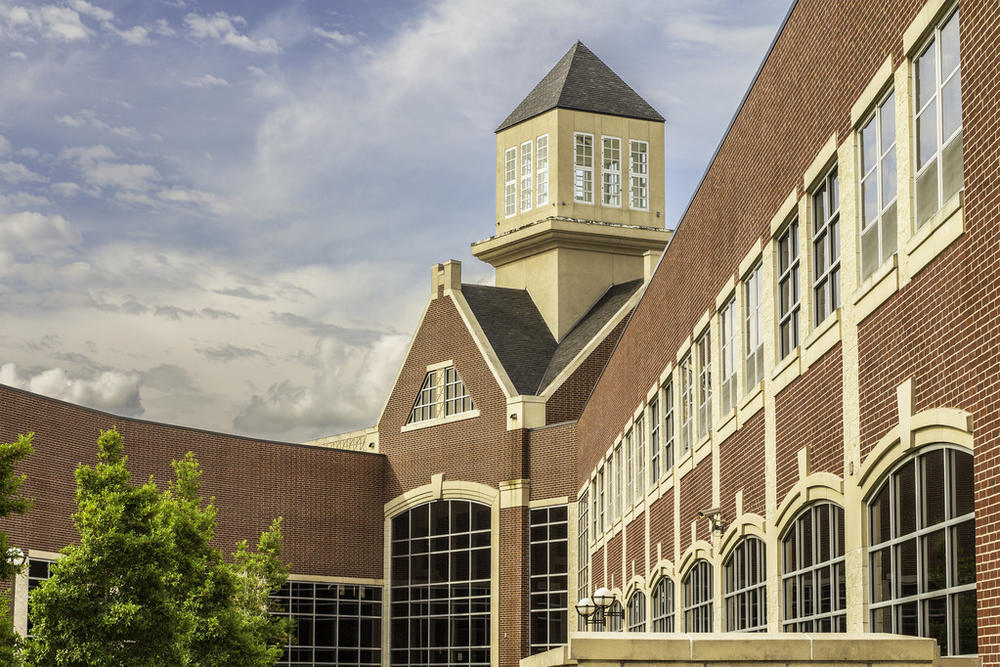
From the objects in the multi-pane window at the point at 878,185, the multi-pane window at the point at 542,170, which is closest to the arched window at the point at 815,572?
the multi-pane window at the point at 878,185

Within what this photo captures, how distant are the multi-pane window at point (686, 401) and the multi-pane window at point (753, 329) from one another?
4.57 m

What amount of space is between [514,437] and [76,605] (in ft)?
101

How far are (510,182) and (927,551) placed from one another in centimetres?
4805

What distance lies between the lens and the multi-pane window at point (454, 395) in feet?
180

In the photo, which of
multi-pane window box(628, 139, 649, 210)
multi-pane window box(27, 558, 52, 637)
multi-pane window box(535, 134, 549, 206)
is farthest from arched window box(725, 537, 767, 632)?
multi-pane window box(628, 139, 649, 210)

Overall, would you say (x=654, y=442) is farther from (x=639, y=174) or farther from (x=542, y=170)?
(x=639, y=174)

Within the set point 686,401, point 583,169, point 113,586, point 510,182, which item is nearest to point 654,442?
point 686,401

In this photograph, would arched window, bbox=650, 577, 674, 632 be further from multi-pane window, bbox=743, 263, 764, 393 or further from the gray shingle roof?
the gray shingle roof

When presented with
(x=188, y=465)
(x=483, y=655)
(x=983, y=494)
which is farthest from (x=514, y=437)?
(x=983, y=494)

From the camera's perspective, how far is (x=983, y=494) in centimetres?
1034

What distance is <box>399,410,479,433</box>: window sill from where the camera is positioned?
54112mm

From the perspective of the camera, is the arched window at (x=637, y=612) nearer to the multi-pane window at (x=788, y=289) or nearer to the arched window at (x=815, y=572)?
the arched window at (x=815, y=572)

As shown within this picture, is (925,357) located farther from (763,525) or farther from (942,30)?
(763,525)

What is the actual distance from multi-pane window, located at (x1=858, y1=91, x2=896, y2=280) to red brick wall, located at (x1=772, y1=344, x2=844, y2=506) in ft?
4.65
